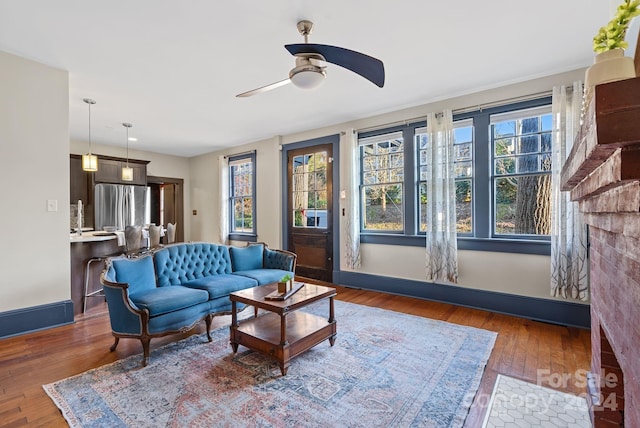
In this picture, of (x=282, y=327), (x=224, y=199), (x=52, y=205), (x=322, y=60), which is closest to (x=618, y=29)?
(x=322, y=60)

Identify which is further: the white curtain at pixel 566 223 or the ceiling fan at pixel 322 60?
the white curtain at pixel 566 223

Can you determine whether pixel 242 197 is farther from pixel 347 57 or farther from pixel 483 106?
pixel 347 57

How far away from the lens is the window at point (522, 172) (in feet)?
11.3

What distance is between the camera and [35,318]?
9.98 feet

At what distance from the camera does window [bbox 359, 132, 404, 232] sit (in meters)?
4.57

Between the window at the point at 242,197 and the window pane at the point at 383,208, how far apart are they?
2696 millimetres

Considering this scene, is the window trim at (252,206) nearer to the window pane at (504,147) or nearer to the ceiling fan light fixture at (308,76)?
the ceiling fan light fixture at (308,76)

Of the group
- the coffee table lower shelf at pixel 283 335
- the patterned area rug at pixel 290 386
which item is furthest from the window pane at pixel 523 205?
the coffee table lower shelf at pixel 283 335

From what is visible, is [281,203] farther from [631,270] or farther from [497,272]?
[631,270]

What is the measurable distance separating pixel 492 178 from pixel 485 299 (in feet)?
4.98

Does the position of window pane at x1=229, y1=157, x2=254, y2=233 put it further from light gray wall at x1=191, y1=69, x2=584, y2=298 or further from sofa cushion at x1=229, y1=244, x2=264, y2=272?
sofa cushion at x1=229, y1=244, x2=264, y2=272

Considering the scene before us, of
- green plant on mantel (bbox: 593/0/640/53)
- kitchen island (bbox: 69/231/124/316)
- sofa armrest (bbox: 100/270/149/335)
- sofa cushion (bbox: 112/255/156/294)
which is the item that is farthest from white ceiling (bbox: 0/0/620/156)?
sofa armrest (bbox: 100/270/149/335)

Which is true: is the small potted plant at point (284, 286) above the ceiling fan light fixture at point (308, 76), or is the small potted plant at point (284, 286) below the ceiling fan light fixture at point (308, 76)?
below

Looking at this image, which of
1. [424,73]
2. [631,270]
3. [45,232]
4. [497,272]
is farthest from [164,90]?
[497,272]
